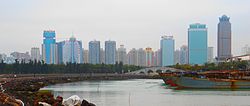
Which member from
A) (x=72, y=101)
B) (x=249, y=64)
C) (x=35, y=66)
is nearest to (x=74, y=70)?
(x=35, y=66)

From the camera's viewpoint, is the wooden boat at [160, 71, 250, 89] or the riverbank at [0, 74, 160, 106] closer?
the riverbank at [0, 74, 160, 106]

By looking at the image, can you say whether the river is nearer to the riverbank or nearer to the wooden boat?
the riverbank

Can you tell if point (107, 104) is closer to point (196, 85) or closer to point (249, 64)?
point (196, 85)

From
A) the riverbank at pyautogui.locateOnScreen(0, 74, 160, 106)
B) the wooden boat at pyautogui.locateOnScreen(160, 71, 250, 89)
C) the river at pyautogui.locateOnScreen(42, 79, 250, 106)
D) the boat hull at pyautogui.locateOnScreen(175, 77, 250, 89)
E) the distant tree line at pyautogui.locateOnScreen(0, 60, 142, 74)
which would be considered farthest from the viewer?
the distant tree line at pyautogui.locateOnScreen(0, 60, 142, 74)

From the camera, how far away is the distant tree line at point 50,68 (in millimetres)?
101812

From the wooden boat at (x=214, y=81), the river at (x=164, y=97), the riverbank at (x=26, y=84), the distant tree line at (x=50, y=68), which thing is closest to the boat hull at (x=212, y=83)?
the wooden boat at (x=214, y=81)

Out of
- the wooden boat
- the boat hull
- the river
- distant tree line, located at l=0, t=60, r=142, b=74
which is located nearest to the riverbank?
the river

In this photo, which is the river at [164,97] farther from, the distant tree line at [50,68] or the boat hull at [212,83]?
the distant tree line at [50,68]

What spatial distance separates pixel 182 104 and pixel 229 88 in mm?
25655

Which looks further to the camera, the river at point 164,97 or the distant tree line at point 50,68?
the distant tree line at point 50,68

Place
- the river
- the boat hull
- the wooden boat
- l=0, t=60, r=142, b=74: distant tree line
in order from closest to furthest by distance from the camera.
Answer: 1. the river
2. the boat hull
3. the wooden boat
4. l=0, t=60, r=142, b=74: distant tree line

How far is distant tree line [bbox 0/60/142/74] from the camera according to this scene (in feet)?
334

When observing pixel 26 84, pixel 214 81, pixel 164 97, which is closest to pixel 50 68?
pixel 26 84

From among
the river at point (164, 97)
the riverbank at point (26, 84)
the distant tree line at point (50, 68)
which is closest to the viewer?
the riverbank at point (26, 84)
